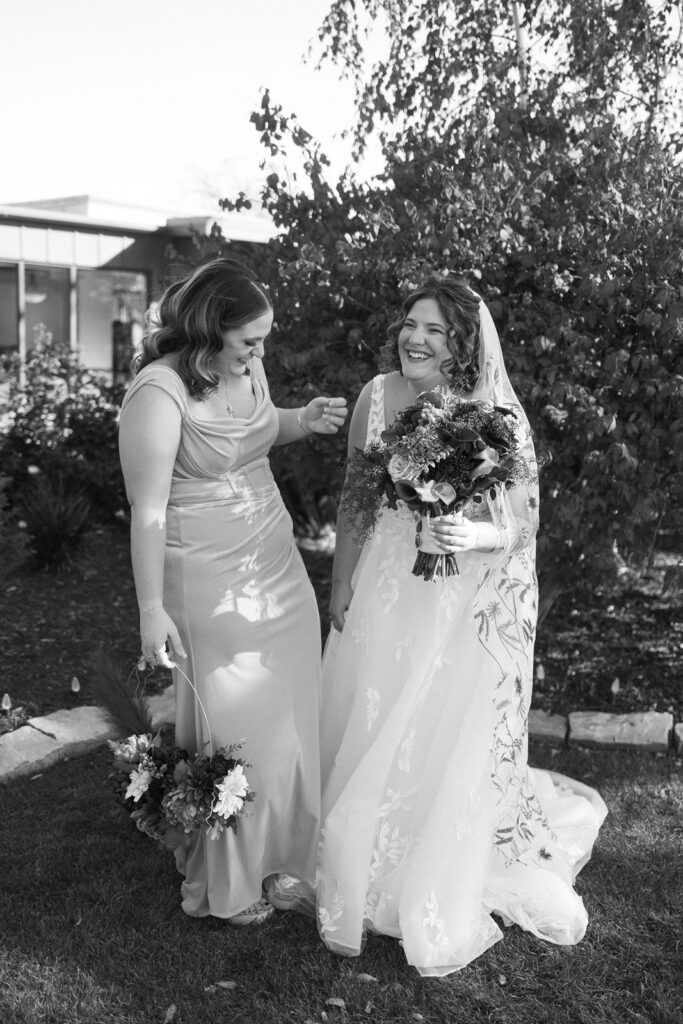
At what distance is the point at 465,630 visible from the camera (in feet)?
11.1

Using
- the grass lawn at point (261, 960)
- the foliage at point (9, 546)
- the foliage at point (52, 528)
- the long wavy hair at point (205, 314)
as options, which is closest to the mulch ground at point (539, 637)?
the foliage at point (52, 528)

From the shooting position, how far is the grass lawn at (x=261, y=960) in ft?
9.50

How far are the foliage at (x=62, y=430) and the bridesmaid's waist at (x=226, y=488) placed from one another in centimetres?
574

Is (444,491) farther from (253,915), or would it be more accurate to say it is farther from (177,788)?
(253,915)

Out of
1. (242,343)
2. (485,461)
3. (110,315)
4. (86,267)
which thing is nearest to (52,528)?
(242,343)

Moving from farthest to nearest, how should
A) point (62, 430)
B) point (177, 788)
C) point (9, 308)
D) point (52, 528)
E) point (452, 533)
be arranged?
point (9, 308) < point (62, 430) < point (52, 528) < point (177, 788) < point (452, 533)

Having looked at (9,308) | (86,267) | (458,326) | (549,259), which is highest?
(86,267)

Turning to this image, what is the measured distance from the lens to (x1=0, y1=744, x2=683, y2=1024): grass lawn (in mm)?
2896

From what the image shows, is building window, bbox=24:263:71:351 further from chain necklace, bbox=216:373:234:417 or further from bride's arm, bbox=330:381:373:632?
chain necklace, bbox=216:373:234:417

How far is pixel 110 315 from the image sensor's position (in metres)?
13.9

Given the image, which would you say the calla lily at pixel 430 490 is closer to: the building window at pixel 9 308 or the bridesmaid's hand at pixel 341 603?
the bridesmaid's hand at pixel 341 603

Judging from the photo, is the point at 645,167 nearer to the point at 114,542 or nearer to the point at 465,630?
the point at 465,630

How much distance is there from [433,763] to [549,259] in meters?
2.91

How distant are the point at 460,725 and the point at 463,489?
0.89 meters
